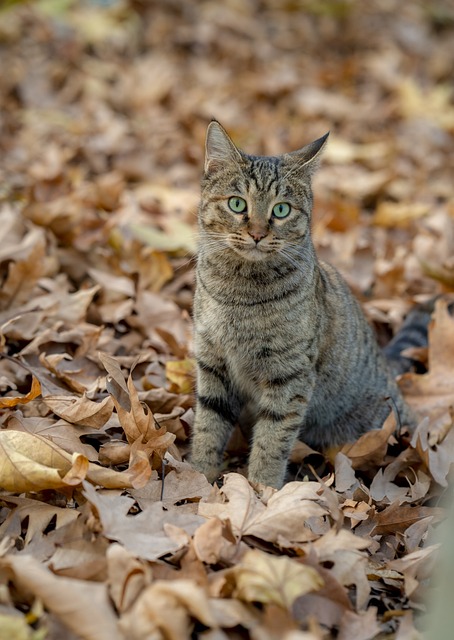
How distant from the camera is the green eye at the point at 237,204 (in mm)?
3637

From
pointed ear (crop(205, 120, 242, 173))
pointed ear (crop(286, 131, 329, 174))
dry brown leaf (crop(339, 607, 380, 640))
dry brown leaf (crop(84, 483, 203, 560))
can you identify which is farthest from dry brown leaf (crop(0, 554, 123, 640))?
pointed ear (crop(286, 131, 329, 174))

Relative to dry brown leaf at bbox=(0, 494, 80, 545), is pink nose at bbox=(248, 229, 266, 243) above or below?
above

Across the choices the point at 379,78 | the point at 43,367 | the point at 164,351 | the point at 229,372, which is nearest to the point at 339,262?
the point at 164,351

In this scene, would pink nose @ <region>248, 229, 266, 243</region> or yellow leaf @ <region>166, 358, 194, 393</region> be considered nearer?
pink nose @ <region>248, 229, 266, 243</region>

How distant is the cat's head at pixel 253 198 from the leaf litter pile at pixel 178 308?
0.79 meters

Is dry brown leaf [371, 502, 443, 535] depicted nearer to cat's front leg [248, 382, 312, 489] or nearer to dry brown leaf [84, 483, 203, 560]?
cat's front leg [248, 382, 312, 489]

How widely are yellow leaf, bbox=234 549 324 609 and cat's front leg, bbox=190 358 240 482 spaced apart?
122 centimetres

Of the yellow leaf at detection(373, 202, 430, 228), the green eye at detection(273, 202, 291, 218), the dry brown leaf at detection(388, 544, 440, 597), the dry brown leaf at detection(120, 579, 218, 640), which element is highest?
the green eye at detection(273, 202, 291, 218)

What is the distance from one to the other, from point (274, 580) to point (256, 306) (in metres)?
1.51

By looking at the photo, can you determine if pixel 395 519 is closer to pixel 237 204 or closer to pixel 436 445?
pixel 436 445

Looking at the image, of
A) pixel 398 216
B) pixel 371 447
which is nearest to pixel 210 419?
pixel 371 447

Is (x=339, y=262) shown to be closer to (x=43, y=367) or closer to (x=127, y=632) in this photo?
(x=43, y=367)

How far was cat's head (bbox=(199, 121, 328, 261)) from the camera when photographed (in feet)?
11.6

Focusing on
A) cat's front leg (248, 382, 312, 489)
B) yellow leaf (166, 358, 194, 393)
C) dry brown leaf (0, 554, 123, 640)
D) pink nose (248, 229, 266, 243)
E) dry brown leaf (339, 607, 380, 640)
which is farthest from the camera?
yellow leaf (166, 358, 194, 393)
